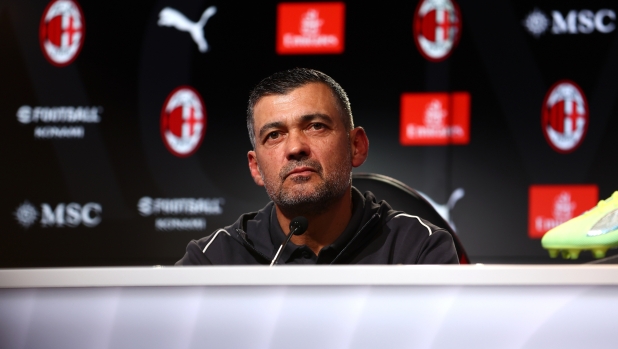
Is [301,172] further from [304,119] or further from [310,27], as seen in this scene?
[310,27]

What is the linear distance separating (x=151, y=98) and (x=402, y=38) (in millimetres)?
1188

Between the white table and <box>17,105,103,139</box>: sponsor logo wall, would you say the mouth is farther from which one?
Result: <box>17,105,103,139</box>: sponsor logo wall

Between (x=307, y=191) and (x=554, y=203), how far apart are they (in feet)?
5.44

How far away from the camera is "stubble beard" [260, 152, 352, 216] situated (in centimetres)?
131

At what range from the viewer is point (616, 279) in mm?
459

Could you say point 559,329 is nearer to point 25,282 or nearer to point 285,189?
point 25,282

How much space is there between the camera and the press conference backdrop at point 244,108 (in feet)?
8.61

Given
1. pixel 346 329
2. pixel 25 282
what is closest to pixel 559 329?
pixel 346 329

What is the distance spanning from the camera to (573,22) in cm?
264

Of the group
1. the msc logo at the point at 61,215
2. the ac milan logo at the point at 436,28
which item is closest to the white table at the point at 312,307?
the ac milan logo at the point at 436,28

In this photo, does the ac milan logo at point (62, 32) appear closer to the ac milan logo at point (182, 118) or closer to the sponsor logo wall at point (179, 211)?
the ac milan logo at point (182, 118)

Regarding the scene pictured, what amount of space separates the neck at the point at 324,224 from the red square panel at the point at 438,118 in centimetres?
135

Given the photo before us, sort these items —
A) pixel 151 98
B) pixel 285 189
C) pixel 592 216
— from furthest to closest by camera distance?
pixel 151 98 < pixel 285 189 < pixel 592 216

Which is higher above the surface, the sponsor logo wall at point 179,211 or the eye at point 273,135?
the eye at point 273,135
